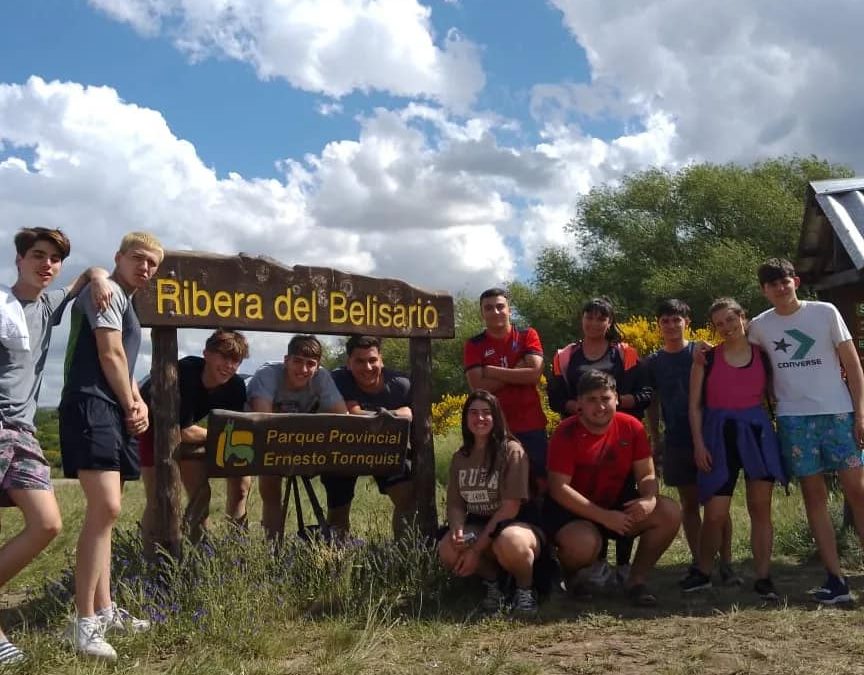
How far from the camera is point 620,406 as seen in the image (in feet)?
19.2

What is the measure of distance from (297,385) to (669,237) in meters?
26.9

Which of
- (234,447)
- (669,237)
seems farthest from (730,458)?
(669,237)

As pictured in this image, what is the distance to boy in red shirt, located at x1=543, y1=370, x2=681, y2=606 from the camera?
17.3 feet

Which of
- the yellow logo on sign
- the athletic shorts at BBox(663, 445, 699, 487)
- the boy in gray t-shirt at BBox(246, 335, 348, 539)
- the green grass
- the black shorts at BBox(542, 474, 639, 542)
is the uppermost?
the boy in gray t-shirt at BBox(246, 335, 348, 539)

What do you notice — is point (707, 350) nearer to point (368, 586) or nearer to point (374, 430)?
point (374, 430)

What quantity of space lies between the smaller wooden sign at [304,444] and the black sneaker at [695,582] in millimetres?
1987

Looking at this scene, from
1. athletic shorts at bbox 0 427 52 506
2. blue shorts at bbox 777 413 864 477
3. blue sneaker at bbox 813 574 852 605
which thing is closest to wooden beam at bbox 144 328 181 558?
athletic shorts at bbox 0 427 52 506

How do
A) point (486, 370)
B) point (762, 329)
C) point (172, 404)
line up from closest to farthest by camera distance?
point (172, 404), point (762, 329), point (486, 370)

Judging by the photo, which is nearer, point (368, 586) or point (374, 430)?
point (368, 586)

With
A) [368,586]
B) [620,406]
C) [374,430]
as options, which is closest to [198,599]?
[368,586]

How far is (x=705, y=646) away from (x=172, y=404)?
3.19m

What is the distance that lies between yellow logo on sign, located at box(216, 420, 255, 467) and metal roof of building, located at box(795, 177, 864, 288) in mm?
4607

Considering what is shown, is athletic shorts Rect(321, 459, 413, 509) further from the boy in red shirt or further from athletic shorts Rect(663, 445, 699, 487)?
athletic shorts Rect(663, 445, 699, 487)

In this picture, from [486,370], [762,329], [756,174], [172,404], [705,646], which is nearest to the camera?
[705,646]
